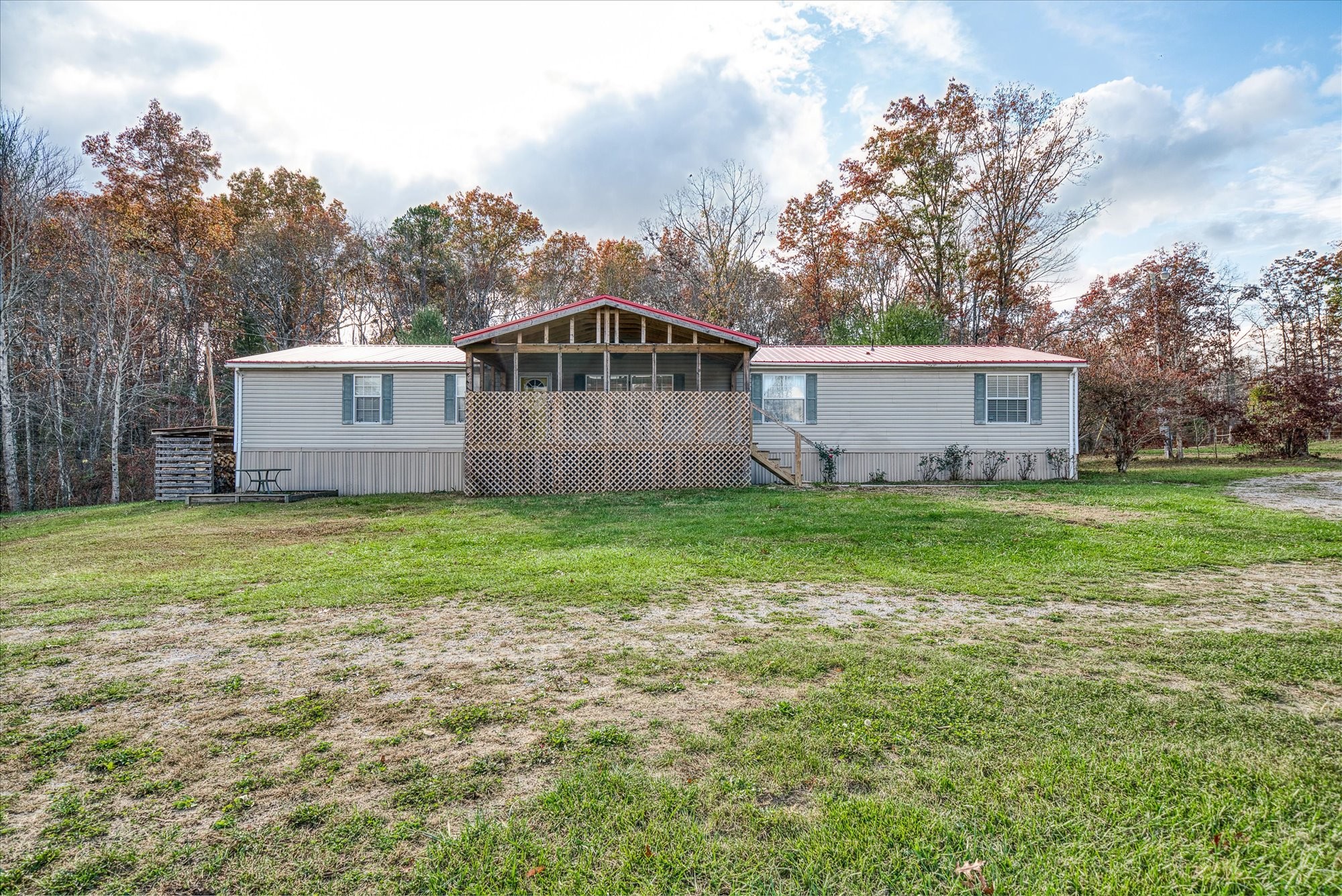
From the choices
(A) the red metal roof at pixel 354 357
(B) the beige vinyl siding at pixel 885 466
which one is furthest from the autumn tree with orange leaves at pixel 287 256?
(B) the beige vinyl siding at pixel 885 466

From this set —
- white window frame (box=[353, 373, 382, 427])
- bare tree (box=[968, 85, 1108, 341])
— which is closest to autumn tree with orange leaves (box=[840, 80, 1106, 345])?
bare tree (box=[968, 85, 1108, 341])

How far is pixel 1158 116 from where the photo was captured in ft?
64.4

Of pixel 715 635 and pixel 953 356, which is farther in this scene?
pixel 953 356

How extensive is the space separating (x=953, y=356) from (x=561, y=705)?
17.0 meters

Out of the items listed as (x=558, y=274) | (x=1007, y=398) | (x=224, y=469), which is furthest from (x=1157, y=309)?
(x=224, y=469)

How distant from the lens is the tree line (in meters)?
20.8

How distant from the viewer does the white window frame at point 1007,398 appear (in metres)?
17.2

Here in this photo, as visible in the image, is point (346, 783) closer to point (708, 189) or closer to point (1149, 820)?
point (1149, 820)

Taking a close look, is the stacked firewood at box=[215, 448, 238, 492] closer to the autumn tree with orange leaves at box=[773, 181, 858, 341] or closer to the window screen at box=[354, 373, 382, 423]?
the window screen at box=[354, 373, 382, 423]

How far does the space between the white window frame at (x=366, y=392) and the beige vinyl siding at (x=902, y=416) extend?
10.0m

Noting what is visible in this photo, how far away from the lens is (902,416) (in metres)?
17.2

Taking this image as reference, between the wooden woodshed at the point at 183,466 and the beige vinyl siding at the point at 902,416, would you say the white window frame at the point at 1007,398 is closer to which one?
the beige vinyl siding at the point at 902,416

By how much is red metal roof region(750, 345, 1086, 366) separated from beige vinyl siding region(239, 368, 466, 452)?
8.59 meters

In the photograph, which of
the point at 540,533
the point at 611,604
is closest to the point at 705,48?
the point at 540,533
